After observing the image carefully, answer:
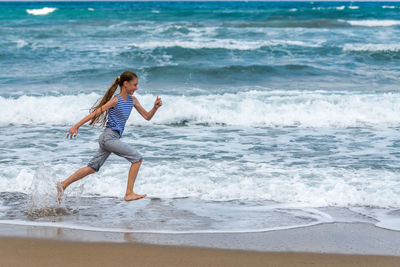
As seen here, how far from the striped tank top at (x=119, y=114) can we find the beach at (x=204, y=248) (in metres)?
1.06

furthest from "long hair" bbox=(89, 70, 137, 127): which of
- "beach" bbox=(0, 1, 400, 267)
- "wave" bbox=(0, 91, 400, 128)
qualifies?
"wave" bbox=(0, 91, 400, 128)

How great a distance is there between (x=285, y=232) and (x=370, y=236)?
0.73 m

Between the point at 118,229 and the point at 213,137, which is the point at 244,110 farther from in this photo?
the point at 118,229

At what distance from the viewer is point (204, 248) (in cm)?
464

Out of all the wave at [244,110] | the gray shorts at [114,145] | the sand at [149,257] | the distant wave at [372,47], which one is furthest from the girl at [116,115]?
the distant wave at [372,47]

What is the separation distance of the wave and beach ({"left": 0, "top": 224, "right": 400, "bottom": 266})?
5.93 metres

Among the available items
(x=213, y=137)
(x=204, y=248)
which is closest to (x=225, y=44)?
(x=213, y=137)

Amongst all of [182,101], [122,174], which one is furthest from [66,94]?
[122,174]

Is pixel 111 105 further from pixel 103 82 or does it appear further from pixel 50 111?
pixel 103 82

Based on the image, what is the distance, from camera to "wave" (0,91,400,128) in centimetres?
1107

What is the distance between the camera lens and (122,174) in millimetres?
6992

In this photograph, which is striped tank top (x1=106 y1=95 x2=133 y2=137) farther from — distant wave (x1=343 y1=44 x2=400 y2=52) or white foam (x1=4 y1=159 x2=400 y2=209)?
distant wave (x1=343 y1=44 x2=400 y2=52)

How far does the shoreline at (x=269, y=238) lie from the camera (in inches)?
182

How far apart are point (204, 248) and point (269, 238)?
62cm
